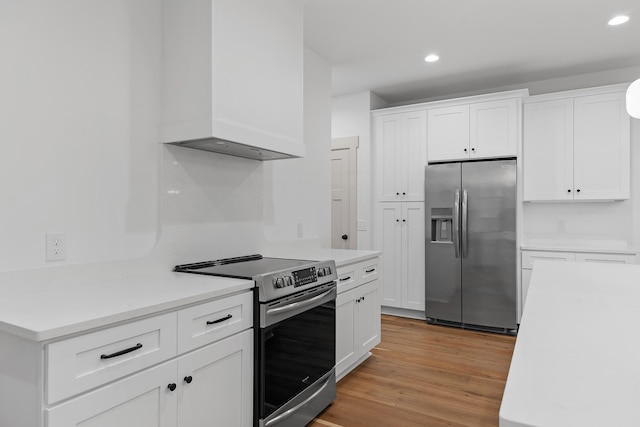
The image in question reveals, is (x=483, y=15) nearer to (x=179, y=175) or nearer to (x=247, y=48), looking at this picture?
(x=247, y=48)

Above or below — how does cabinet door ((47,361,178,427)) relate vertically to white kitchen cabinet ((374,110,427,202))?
below

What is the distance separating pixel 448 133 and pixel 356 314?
2.46m

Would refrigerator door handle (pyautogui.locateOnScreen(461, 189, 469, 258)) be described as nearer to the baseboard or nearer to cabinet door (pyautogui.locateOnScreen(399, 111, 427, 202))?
cabinet door (pyautogui.locateOnScreen(399, 111, 427, 202))

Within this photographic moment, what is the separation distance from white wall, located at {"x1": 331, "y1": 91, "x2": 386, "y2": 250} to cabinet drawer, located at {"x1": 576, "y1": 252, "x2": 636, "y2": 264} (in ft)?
7.06

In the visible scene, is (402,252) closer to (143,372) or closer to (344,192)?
(344,192)

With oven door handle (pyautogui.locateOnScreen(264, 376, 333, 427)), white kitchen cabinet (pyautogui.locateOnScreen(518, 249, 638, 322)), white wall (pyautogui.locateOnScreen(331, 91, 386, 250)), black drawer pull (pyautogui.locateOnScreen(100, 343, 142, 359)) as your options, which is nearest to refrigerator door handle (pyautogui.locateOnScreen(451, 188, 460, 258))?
white kitchen cabinet (pyautogui.locateOnScreen(518, 249, 638, 322))

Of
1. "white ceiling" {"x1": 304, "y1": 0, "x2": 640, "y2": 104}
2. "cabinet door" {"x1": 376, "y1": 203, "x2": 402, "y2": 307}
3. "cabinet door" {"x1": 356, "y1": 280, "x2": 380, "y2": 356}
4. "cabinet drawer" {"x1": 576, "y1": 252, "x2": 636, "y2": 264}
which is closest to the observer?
"white ceiling" {"x1": 304, "y1": 0, "x2": 640, "y2": 104}

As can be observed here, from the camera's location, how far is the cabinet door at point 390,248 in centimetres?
467

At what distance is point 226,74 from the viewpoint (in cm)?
204

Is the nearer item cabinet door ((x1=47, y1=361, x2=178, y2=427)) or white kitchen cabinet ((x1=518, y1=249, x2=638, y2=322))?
cabinet door ((x1=47, y1=361, x2=178, y2=427))

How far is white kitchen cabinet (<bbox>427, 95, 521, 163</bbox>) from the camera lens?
4.11m

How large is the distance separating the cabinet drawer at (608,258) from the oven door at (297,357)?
268cm

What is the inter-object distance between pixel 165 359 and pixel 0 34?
1.41 meters

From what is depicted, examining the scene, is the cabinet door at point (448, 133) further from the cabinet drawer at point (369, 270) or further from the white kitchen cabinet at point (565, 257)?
the cabinet drawer at point (369, 270)
